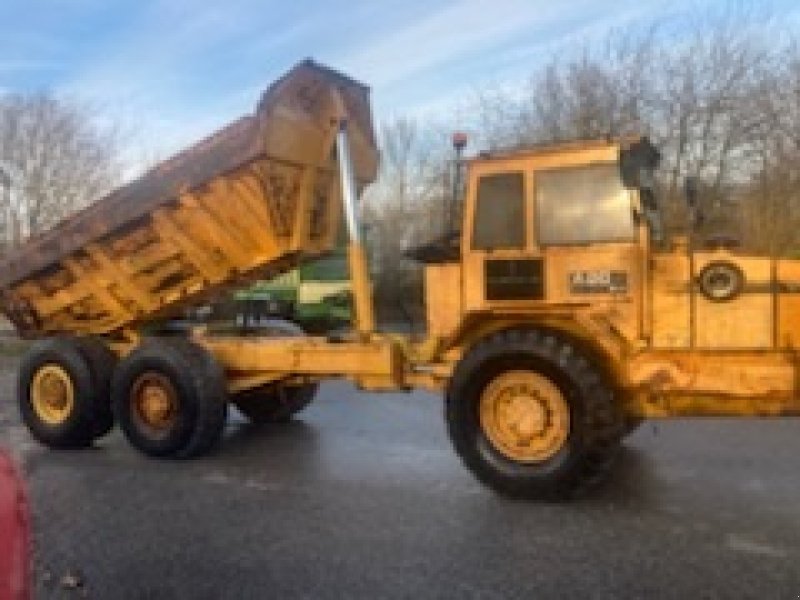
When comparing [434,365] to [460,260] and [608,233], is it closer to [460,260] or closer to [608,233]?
[460,260]

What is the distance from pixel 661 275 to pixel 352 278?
2.85 metres

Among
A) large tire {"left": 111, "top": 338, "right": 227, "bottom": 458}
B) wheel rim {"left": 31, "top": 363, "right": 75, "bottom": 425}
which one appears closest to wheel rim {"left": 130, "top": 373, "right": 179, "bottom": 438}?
large tire {"left": 111, "top": 338, "right": 227, "bottom": 458}

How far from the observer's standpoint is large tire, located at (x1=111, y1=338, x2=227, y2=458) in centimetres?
866

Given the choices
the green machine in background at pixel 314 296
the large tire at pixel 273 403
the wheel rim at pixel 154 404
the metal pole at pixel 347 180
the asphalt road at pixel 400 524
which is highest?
the metal pole at pixel 347 180

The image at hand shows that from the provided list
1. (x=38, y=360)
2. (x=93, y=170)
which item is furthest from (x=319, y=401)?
(x=93, y=170)

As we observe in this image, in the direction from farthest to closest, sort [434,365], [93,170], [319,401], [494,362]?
1. [93,170]
2. [319,401]
3. [434,365]
4. [494,362]

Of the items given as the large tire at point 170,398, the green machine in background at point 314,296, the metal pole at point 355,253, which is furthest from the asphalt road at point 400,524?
the green machine in background at point 314,296

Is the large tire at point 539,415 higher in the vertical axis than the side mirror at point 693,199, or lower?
lower

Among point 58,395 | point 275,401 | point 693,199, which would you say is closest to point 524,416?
point 693,199

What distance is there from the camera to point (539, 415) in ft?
23.7

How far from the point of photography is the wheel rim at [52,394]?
30.9 feet

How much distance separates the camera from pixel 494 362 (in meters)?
7.34

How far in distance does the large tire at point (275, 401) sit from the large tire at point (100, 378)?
132 centimetres

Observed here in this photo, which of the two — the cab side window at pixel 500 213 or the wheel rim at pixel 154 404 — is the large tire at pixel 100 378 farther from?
the cab side window at pixel 500 213
